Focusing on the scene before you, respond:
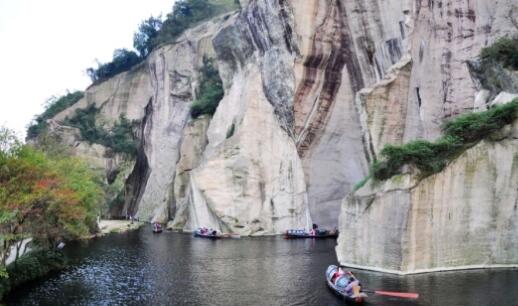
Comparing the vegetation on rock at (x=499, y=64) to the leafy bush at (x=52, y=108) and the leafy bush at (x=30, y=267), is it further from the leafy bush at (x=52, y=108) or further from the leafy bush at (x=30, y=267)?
the leafy bush at (x=52, y=108)

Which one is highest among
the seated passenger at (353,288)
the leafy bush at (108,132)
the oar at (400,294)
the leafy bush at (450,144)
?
the leafy bush at (108,132)

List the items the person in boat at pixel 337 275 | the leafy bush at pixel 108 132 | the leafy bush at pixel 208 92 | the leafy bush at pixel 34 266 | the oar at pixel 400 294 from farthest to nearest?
the leafy bush at pixel 108 132
the leafy bush at pixel 208 92
the leafy bush at pixel 34 266
the person in boat at pixel 337 275
the oar at pixel 400 294

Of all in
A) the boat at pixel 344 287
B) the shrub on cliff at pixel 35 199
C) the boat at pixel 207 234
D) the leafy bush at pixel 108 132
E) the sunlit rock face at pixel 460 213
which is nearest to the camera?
the boat at pixel 344 287

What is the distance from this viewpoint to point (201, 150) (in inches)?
2427

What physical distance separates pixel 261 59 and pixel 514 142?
30748 mm

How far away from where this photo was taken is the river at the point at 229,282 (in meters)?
22.3

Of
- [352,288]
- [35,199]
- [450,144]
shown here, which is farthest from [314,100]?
[35,199]

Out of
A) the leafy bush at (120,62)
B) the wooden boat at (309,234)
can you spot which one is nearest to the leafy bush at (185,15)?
the leafy bush at (120,62)

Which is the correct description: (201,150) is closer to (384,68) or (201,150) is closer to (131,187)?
(131,187)

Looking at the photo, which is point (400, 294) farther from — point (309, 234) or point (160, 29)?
point (160, 29)

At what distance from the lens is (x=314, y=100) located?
50.3m

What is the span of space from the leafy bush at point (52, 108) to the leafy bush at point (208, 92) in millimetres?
28040

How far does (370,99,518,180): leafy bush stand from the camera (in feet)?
88.5

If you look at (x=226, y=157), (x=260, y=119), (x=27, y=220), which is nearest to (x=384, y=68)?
(x=260, y=119)
